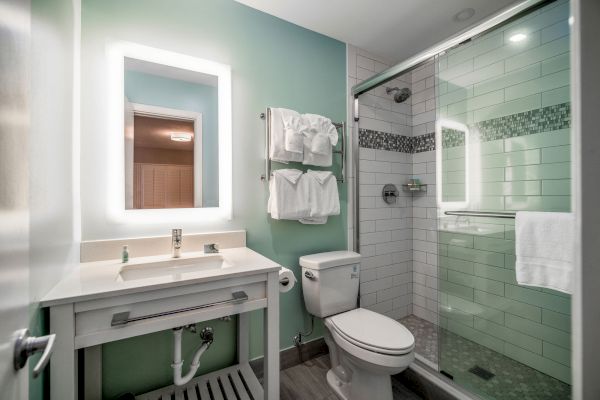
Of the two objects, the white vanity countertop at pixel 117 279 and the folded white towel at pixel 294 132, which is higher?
the folded white towel at pixel 294 132

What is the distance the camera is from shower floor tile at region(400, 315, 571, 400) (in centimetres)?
141

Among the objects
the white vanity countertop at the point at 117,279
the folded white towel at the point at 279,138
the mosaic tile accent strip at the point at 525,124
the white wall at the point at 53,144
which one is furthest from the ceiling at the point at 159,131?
the mosaic tile accent strip at the point at 525,124

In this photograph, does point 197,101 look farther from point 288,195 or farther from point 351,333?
point 351,333

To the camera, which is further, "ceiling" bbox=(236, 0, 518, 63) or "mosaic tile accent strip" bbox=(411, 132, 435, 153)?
"mosaic tile accent strip" bbox=(411, 132, 435, 153)

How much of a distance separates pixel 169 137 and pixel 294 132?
730 mm

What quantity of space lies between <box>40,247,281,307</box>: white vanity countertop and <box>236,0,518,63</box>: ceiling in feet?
5.25

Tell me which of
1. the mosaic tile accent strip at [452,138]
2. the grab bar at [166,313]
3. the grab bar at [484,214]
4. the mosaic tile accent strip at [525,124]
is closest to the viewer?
the grab bar at [166,313]

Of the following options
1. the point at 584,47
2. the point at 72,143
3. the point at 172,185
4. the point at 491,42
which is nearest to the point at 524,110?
the point at 491,42

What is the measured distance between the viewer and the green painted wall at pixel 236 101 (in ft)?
4.29

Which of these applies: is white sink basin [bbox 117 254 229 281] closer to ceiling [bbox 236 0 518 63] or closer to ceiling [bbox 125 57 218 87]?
ceiling [bbox 125 57 218 87]

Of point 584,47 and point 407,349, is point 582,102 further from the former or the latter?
point 407,349

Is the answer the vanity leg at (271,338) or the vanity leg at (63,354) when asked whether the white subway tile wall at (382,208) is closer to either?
the vanity leg at (271,338)

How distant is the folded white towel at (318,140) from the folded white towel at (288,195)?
156 millimetres

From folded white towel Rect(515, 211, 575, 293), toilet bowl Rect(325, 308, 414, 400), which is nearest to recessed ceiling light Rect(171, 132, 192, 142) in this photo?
toilet bowl Rect(325, 308, 414, 400)
